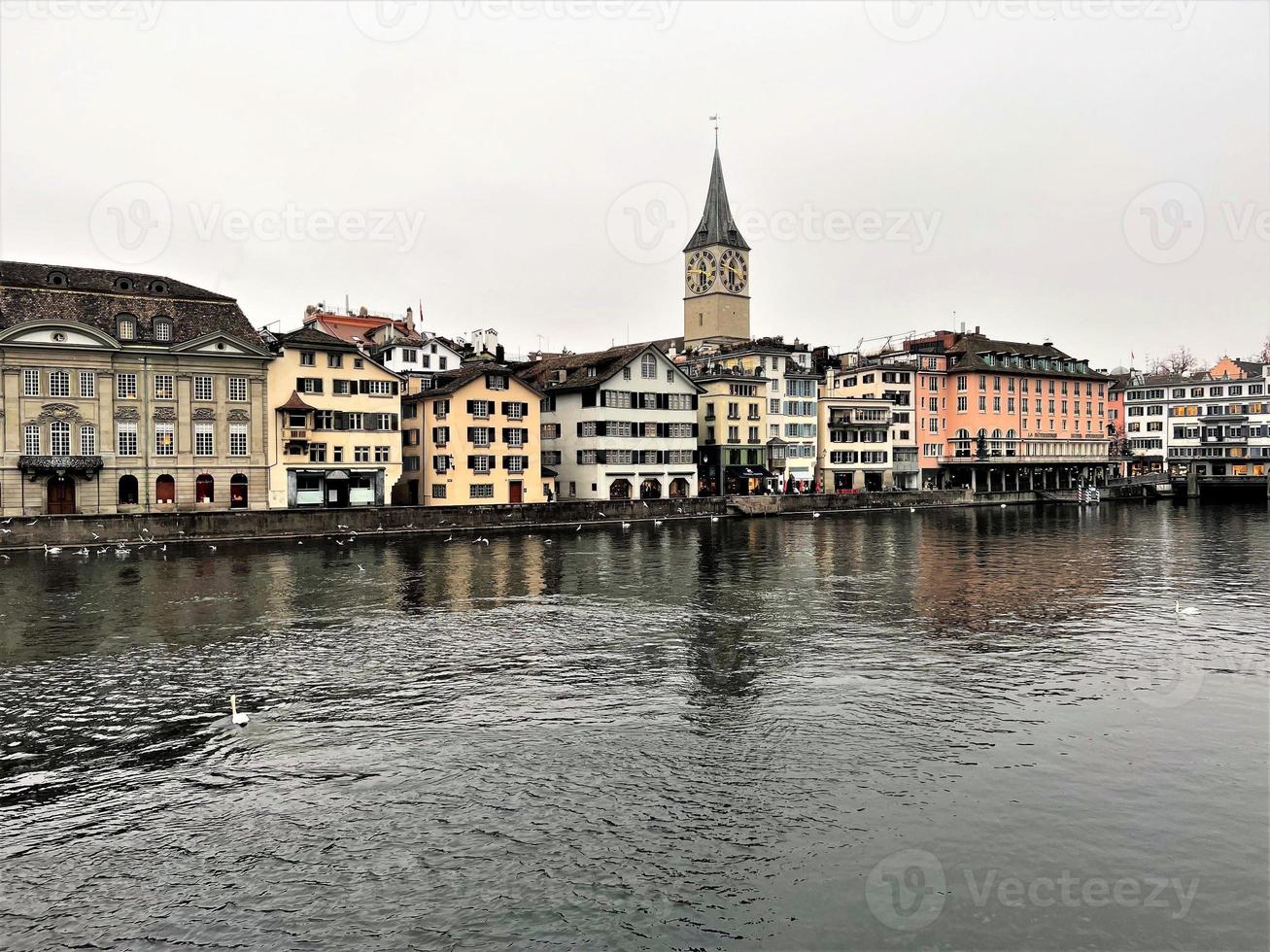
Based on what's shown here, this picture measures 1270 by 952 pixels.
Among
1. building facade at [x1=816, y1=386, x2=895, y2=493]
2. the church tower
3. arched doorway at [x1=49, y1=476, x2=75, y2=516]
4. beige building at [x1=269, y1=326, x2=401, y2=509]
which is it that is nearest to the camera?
arched doorway at [x1=49, y1=476, x2=75, y2=516]

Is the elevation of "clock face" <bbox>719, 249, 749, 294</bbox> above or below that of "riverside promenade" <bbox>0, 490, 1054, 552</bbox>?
above

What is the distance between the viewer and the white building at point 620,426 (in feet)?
291

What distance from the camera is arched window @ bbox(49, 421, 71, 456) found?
217 feet

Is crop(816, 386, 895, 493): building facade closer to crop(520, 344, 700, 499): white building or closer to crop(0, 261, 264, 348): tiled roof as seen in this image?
crop(520, 344, 700, 499): white building

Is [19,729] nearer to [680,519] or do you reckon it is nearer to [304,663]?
[304,663]

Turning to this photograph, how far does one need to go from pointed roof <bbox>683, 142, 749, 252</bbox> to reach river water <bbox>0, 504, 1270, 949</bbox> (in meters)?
103

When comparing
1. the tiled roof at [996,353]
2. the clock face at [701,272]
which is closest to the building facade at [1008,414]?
the tiled roof at [996,353]

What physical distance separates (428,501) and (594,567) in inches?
1369

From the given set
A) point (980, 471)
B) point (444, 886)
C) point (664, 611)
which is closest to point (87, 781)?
point (444, 886)

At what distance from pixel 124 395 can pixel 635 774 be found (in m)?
61.4

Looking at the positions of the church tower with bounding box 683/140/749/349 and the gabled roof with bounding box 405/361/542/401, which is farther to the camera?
the church tower with bounding box 683/140/749/349

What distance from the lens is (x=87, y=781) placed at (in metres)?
18.3

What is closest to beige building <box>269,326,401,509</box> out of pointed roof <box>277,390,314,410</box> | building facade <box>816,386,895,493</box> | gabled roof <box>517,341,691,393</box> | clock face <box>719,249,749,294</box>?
pointed roof <box>277,390,314,410</box>

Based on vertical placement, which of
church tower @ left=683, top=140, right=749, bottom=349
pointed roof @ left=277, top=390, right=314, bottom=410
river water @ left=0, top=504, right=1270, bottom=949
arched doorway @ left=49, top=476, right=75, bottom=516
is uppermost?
church tower @ left=683, top=140, right=749, bottom=349
